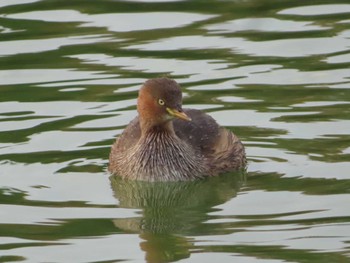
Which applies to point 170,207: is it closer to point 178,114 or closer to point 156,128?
point 178,114

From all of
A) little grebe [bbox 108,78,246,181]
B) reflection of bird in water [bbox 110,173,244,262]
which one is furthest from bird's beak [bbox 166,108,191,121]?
reflection of bird in water [bbox 110,173,244,262]

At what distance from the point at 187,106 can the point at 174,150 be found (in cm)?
157

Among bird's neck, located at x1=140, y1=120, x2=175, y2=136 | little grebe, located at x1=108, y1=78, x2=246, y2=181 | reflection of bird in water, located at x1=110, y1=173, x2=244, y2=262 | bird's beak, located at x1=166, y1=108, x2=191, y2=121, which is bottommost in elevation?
reflection of bird in water, located at x1=110, y1=173, x2=244, y2=262

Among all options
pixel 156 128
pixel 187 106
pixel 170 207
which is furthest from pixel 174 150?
pixel 187 106

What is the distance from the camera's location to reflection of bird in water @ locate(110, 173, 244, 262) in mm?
14586

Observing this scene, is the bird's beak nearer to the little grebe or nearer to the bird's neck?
the little grebe

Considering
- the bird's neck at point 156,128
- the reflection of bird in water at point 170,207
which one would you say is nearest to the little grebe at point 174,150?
the bird's neck at point 156,128

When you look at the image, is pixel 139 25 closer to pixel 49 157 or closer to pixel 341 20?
pixel 341 20

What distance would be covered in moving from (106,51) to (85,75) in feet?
3.44

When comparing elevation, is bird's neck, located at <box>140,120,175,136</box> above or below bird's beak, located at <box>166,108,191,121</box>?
below

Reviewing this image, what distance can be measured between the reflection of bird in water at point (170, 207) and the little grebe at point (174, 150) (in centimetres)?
11

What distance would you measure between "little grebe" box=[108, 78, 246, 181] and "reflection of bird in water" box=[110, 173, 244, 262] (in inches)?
4.5

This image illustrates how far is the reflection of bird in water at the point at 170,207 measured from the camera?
14586mm

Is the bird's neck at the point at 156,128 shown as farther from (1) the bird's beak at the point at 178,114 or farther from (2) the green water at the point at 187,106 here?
(2) the green water at the point at 187,106
